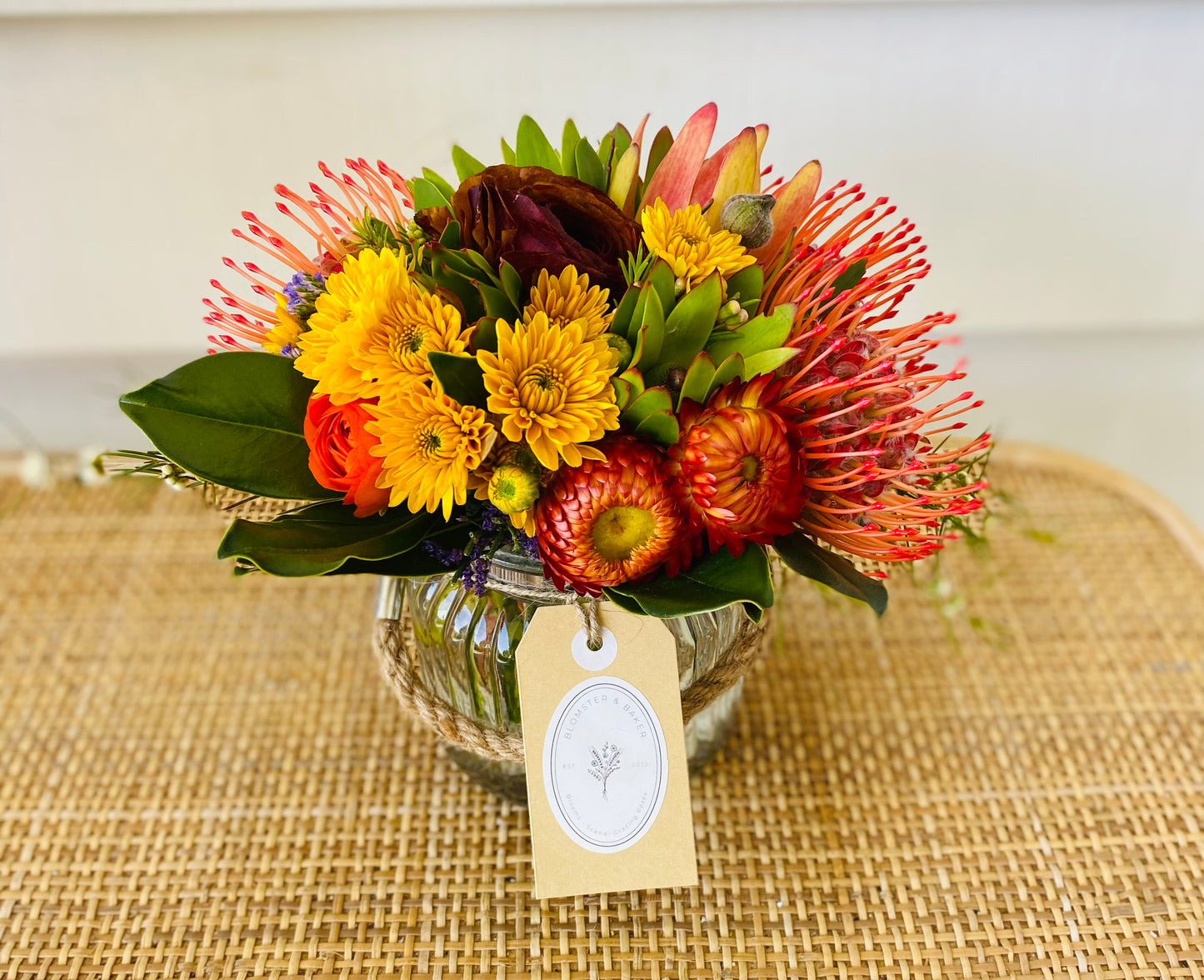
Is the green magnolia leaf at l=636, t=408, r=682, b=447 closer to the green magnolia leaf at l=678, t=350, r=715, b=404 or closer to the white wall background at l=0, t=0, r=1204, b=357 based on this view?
Answer: the green magnolia leaf at l=678, t=350, r=715, b=404

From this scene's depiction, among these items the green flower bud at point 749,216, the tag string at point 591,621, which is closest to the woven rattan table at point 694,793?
the tag string at point 591,621

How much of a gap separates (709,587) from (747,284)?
15cm

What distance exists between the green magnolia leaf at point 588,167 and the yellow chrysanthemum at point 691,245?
0.23ft

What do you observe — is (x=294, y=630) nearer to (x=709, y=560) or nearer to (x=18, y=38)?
(x=709, y=560)

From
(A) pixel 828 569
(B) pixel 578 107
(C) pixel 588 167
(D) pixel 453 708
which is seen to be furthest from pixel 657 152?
(B) pixel 578 107

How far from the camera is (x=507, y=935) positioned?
0.58 meters

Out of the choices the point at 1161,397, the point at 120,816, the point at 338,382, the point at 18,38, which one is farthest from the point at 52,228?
the point at 1161,397

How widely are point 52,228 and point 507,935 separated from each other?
35.1 inches

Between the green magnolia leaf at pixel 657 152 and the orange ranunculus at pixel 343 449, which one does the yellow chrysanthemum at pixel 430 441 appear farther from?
the green magnolia leaf at pixel 657 152

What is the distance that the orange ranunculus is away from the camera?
0.44 meters

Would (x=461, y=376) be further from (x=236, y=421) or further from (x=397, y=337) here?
(x=236, y=421)

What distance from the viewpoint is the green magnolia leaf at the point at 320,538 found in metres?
0.43

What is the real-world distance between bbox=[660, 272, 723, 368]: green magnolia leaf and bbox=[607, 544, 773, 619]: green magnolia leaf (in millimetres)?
100

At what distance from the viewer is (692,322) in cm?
43
